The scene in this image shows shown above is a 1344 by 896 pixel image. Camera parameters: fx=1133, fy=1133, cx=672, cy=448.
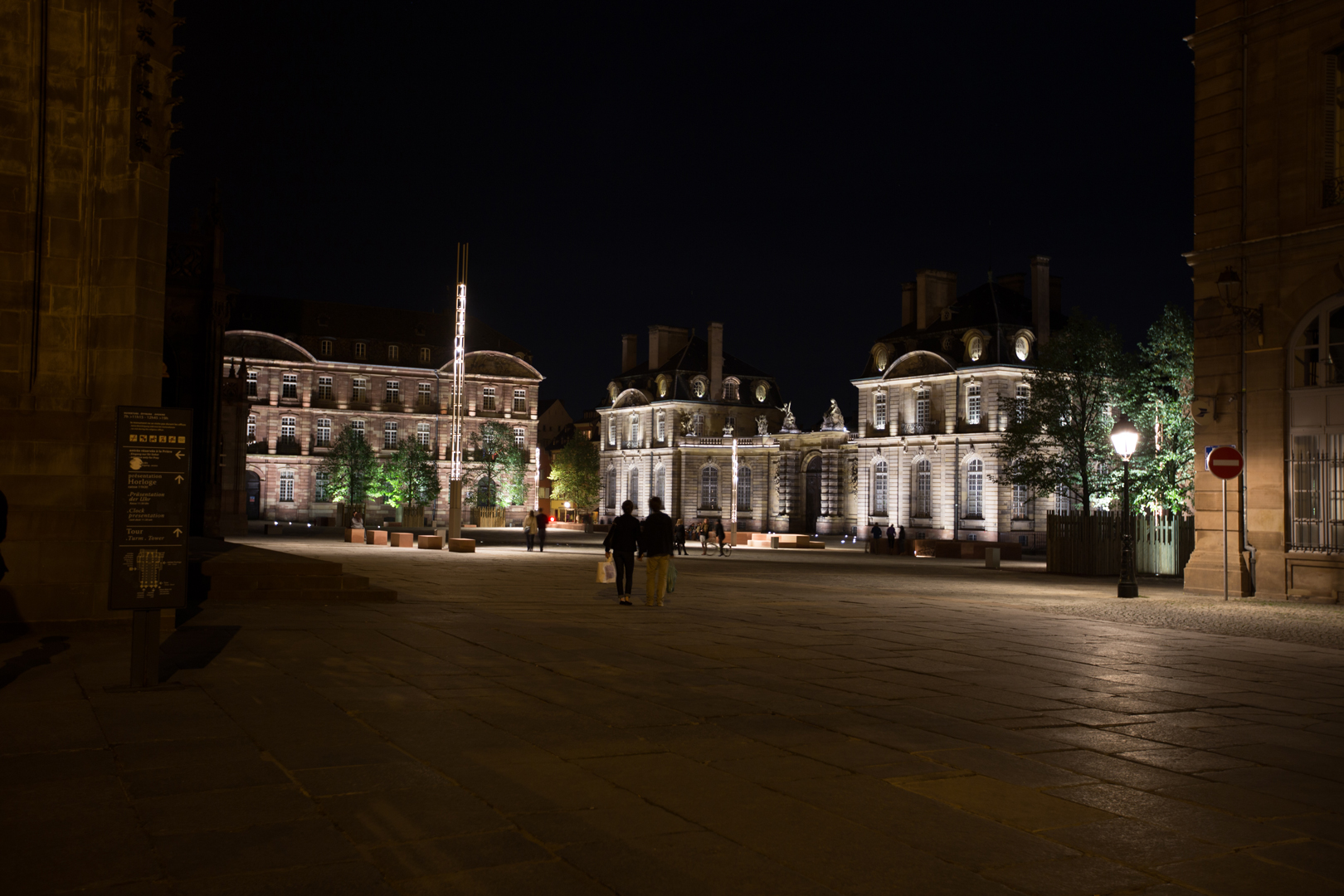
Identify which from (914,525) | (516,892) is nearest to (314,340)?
(914,525)

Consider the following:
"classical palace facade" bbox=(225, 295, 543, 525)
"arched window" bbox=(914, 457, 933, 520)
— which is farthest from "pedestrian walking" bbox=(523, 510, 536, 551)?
"classical palace facade" bbox=(225, 295, 543, 525)

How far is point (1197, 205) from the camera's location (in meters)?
20.6

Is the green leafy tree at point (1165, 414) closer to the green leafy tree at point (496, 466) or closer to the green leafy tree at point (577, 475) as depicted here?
the green leafy tree at point (496, 466)

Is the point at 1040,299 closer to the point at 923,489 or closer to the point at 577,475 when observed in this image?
the point at 923,489

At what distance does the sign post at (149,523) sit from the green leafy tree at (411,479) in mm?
68373

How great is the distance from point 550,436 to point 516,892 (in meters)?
131

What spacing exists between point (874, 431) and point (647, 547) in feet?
175

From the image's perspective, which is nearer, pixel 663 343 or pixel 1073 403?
pixel 1073 403

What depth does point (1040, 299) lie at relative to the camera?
202ft

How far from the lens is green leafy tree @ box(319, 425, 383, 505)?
77.1 meters

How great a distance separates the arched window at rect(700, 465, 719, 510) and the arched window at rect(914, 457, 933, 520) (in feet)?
66.2

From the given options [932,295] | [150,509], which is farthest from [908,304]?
[150,509]

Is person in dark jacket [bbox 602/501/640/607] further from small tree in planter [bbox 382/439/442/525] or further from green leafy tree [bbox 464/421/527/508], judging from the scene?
green leafy tree [bbox 464/421/527/508]

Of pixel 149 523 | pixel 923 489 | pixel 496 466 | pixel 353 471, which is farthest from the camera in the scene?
pixel 496 466
